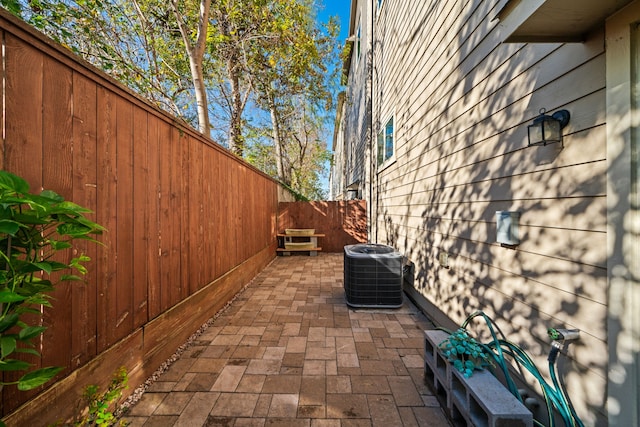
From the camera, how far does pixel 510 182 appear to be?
1798 millimetres

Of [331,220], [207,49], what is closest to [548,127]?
[331,220]

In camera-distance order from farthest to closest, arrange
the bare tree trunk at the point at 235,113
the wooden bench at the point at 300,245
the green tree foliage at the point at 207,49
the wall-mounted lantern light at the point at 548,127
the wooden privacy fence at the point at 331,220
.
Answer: the wooden privacy fence at the point at 331,220
the bare tree trunk at the point at 235,113
the wooden bench at the point at 300,245
the green tree foliage at the point at 207,49
the wall-mounted lantern light at the point at 548,127

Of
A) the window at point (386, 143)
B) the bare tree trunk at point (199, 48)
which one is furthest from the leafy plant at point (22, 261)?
the window at point (386, 143)

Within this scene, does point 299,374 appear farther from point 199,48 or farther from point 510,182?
point 199,48

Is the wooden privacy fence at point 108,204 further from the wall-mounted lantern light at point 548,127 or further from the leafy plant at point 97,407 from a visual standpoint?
the wall-mounted lantern light at point 548,127

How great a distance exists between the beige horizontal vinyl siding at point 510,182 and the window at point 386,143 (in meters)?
1.21

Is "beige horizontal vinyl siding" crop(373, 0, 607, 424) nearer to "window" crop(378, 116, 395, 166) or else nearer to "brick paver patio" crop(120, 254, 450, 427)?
"brick paver patio" crop(120, 254, 450, 427)

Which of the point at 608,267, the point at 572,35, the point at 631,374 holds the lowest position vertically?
the point at 631,374

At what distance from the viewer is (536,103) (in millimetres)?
1583

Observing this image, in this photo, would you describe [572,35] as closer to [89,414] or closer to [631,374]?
[631,374]

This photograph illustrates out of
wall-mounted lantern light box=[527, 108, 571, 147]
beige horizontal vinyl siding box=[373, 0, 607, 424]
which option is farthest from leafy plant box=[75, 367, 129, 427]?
wall-mounted lantern light box=[527, 108, 571, 147]

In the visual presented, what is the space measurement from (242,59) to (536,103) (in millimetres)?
7381

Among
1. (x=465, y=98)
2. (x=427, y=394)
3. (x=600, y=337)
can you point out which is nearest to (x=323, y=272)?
(x=427, y=394)

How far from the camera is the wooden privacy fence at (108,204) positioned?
119cm
